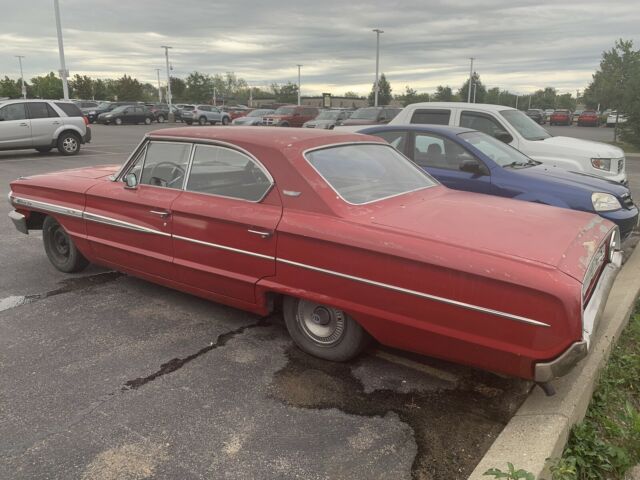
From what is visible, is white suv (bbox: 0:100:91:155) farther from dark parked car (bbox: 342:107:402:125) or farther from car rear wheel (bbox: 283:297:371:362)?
car rear wheel (bbox: 283:297:371:362)

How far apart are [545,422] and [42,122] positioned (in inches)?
629

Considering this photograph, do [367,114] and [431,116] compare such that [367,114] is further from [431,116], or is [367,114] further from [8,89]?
[8,89]

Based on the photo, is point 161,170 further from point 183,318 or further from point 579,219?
point 579,219

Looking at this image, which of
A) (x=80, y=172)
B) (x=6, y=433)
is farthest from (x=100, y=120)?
(x=6, y=433)

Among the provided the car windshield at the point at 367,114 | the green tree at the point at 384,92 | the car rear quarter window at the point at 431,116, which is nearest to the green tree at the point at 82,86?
the green tree at the point at 384,92

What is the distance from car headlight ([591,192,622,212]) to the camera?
536 centimetres

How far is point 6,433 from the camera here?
111 inches

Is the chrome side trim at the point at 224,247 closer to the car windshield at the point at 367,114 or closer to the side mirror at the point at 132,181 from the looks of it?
the side mirror at the point at 132,181

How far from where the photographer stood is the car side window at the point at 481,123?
839 cm

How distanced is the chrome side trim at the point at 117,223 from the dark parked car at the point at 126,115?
34277 millimetres

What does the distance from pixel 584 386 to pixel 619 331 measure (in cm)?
118

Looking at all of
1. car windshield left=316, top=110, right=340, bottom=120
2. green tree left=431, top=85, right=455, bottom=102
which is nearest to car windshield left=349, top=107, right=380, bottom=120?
car windshield left=316, top=110, right=340, bottom=120

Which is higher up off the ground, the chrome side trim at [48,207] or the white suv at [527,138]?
the white suv at [527,138]

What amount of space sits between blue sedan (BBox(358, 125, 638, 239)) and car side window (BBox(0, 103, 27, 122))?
12.2 m
